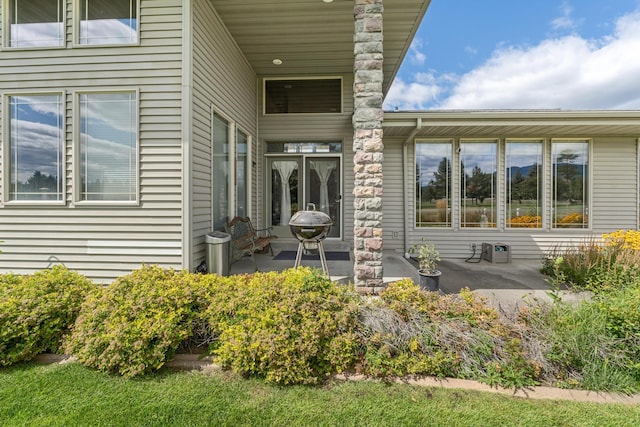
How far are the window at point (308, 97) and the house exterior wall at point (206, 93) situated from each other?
61.4 inches

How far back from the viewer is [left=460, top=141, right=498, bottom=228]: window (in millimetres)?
6535

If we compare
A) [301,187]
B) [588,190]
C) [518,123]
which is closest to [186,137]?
[301,187]

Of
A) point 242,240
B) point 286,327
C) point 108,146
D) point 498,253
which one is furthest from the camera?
point 498,253

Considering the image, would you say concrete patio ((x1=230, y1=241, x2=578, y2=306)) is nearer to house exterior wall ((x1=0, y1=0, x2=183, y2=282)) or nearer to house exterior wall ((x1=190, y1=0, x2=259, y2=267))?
house exterior wall ((x1=190, y1=0, x2=259, y2=267))

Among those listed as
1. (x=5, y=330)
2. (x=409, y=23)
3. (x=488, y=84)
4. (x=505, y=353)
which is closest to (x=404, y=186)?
(x=409, y=23)

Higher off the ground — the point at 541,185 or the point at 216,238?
the point at 541,185

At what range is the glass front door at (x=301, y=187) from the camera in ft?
22.6

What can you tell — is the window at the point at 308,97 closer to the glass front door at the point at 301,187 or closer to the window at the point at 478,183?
the glass front door at the point at 301,187

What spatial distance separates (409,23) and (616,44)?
2895cm

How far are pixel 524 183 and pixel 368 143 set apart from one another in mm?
5053

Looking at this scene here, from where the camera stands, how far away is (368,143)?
3424 millimetres

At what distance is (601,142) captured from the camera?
20.7 ft

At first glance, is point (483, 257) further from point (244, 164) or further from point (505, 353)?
point (244, 164)

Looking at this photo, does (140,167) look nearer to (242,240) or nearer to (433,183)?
(242,240)
